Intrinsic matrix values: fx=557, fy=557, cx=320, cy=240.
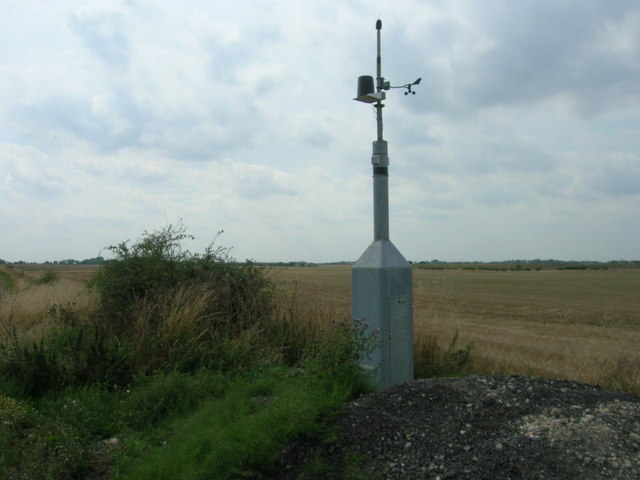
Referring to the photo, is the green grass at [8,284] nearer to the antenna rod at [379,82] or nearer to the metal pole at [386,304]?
the metal pole at [386,304]

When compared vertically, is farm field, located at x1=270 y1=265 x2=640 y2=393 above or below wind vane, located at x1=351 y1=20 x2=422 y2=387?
below

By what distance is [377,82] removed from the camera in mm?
7375

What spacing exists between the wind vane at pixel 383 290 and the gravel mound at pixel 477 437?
1821mm

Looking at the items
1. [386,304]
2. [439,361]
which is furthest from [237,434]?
[439,361]

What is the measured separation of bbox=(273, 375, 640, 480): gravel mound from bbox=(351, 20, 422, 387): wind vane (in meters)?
1.82

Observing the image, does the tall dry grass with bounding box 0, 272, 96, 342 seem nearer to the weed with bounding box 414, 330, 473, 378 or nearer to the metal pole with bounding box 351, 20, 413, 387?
the metal pole with bounding box 351, 20, 413, 387

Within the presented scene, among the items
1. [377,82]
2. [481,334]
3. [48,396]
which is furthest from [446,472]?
[481,334]

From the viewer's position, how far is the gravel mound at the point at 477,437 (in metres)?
3.48

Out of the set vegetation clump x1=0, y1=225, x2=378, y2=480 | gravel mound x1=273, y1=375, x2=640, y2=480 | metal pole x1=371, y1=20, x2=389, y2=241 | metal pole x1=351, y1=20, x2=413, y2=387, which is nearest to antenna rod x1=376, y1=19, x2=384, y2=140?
metal pole x1=371, y1=20, x2=389, y2=241

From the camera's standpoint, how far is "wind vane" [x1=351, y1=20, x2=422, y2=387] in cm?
660

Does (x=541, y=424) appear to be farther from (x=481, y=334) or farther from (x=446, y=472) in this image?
(x=481, y=334)

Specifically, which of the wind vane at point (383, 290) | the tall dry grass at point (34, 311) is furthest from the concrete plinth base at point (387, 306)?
the tall dry grass at point (34, 311)

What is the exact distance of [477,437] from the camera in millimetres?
3857

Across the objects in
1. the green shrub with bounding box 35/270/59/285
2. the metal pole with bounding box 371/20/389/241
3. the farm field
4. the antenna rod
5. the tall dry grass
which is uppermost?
the antenna rod
